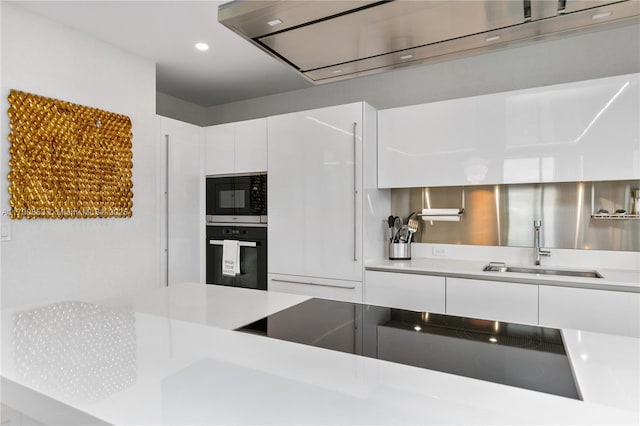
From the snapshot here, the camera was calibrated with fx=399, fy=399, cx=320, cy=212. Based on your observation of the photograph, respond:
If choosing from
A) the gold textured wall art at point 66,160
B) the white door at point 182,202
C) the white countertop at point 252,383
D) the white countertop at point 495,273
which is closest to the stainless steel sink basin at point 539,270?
the white countertop at point 495,273

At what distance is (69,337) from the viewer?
1.19 m

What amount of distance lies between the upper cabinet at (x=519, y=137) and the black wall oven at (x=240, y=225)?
1.10 metres

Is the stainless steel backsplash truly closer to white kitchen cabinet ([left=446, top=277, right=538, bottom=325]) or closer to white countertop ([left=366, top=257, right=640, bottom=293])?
white countertop ([left=366, top=257, right=640, bottom=293])

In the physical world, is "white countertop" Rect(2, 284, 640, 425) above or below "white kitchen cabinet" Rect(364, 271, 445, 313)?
above

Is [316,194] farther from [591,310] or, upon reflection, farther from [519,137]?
[591,310]

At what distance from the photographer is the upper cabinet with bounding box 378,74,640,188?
2404mm

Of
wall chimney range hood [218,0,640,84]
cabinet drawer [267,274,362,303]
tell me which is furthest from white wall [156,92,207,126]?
wall chimney range hood [218,0,640,84]

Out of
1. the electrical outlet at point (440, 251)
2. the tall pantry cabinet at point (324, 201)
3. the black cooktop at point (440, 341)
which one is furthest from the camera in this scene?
the electrical outlet at point (440, 251)

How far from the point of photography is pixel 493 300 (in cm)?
248

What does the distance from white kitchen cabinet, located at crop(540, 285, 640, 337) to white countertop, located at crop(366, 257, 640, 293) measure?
0.04m

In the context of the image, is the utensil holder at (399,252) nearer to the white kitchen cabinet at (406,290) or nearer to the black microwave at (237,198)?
the white kitchen cabinet at (406,290)

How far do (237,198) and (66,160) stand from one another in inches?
52.1

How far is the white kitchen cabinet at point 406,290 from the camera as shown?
2.65m

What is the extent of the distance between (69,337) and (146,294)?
66 centimetres
